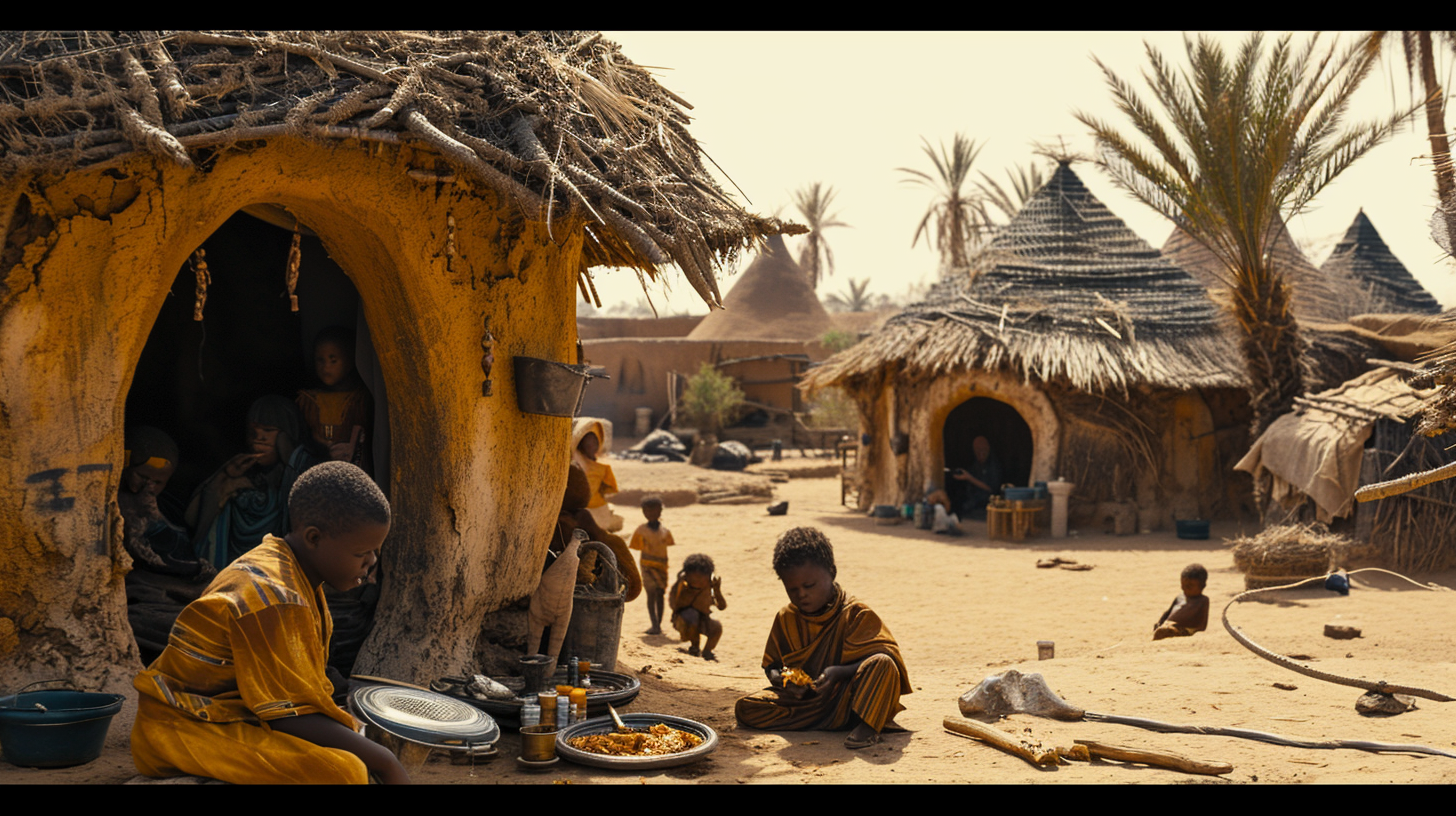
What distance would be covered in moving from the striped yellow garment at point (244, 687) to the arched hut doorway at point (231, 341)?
306 centimetres

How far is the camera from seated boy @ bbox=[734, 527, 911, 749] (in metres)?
4.83

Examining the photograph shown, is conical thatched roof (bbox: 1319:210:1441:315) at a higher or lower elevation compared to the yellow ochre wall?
higher

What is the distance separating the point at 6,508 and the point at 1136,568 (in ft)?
32.3

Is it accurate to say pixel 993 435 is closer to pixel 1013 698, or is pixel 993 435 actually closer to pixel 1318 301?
pixel 1318 301

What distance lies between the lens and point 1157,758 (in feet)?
14.0

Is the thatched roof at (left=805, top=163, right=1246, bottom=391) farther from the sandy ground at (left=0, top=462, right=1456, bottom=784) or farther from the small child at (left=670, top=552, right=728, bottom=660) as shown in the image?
the small child at (left=670, top=552, right=728, bottom=660)

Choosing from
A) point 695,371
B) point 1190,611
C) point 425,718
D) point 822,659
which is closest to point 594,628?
point 822,659

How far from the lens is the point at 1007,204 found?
25.8 m

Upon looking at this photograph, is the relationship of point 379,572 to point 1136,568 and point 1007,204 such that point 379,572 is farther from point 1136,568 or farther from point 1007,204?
point 1007,204

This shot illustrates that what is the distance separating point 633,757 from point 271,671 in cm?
173

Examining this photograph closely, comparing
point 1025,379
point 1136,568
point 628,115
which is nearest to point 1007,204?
point 1025,379

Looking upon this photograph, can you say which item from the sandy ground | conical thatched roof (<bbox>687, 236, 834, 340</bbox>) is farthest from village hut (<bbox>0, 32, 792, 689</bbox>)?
conical thatched roof (<bbox>687, 236, 834, 340</bbox>)

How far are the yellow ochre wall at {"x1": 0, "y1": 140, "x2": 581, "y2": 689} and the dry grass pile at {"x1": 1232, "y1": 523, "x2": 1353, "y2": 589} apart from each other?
21.4 feet

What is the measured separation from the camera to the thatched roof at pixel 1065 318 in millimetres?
13664
